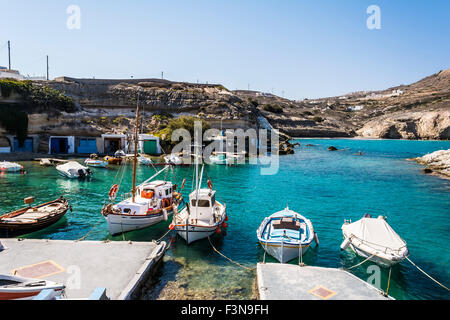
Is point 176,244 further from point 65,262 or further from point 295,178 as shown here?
point 295,178

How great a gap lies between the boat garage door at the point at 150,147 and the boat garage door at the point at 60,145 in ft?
55.8

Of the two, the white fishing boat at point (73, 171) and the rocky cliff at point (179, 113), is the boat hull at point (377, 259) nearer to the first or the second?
the rocky cliff at point (179, 113)

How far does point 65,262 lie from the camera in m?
16.1

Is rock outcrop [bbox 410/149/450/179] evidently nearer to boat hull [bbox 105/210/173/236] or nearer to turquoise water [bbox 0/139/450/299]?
turquoise water [bbox 0/139/450/299]

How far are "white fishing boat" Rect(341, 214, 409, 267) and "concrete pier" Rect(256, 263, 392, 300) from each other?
4.35 meters

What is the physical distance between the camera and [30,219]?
2341 cm

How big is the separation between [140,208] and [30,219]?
831cm

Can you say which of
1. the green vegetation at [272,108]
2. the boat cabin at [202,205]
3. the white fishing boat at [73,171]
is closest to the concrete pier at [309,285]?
the boat cabin at [202,205]

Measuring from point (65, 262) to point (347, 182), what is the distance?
41.3 meters

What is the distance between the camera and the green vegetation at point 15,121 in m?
61.0

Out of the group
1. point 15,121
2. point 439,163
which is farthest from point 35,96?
point 439,163

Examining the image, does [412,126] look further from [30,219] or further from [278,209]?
[30,219]
